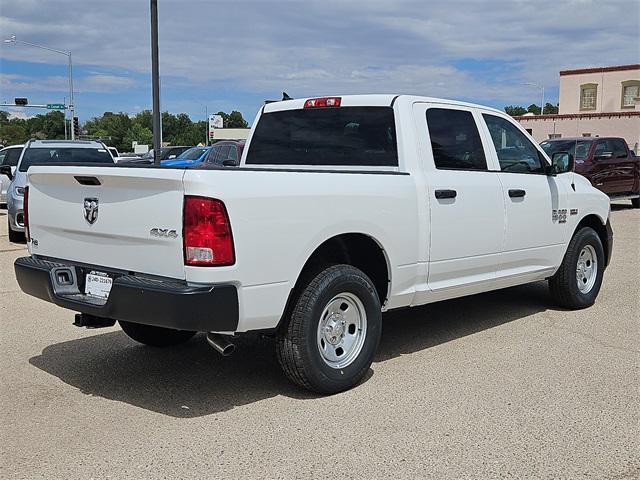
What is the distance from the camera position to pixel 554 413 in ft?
14.8

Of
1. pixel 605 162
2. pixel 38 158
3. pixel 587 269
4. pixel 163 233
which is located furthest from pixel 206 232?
pixel 605 162

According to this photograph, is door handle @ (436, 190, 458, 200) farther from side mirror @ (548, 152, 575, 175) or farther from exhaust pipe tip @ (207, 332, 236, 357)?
exhaust pipe tip @ (207, 332, 236, 357)

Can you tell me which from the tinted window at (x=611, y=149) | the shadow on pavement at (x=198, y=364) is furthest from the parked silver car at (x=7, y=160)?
the tinted window at (x=611, y=149)

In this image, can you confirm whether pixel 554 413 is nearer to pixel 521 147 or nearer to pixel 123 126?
pixel 521 147

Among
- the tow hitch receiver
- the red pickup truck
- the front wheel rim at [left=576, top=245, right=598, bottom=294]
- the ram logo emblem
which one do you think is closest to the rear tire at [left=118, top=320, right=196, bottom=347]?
the tow hitch receiver

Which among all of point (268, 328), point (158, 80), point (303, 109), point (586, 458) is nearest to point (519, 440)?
point (586, 458)

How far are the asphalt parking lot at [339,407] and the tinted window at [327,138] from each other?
1572 millimetres

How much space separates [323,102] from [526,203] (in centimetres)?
200

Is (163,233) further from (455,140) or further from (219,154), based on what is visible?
(219,154)

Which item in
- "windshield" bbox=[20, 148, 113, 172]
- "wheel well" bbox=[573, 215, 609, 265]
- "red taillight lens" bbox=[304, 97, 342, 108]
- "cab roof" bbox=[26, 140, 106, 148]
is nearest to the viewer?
"red taillight lens" bbox=[304, 97, 342, 108]

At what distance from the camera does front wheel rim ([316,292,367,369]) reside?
480 centimetres

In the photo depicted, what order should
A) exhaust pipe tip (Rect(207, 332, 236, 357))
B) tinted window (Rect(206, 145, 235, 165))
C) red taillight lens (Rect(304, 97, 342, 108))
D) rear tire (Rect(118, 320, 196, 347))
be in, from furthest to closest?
tinted window (Rect(206, 145, 235, 165)), red taillight lens (Rect(304, 97, 342, 108)), rear tire (Rect(118, 320, 196, 347)), exhaust pipe tip (Rect(207, 332, 236, 357))

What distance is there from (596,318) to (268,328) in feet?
13.1

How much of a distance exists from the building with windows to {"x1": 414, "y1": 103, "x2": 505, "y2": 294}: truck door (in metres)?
36.5
